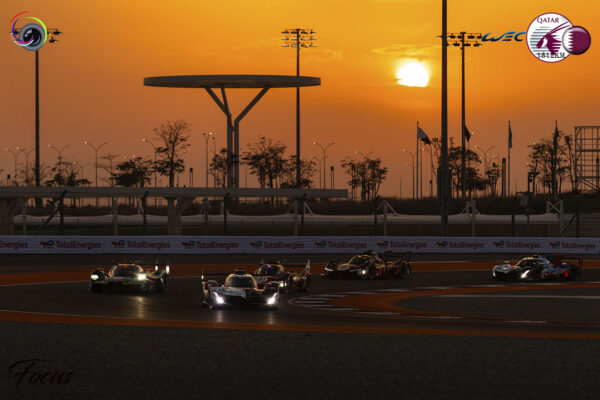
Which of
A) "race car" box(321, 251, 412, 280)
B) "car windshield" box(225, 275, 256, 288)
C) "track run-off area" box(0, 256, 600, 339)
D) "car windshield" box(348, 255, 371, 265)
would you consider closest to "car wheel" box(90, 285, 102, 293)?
"track run-off area" box(0, 256, 600, 339)

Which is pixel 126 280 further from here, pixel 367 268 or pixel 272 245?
pixel 272 245

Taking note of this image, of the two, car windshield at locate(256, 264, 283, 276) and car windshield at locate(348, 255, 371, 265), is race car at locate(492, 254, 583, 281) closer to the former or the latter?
car windshield at locate(348, 255, 371, 265)

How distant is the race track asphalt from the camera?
43.2 ft

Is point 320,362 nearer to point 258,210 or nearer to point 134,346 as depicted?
point 134,346

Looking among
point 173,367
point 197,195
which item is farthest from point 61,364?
point 197,195

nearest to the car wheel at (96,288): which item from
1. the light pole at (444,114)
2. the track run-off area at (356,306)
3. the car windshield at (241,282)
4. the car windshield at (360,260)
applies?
the track run-off area at (356,306)

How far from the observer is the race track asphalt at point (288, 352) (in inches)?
518

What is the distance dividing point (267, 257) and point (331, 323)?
86.0 ft

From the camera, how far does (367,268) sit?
36594 millimetres

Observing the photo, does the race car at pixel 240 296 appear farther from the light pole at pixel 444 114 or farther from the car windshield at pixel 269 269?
the light pole at pixel 444 114

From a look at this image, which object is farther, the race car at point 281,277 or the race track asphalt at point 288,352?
the race car at point 281,277

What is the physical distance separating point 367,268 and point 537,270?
668 centimetres

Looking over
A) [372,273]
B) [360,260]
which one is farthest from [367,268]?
[360,260]

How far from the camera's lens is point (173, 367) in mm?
14719
